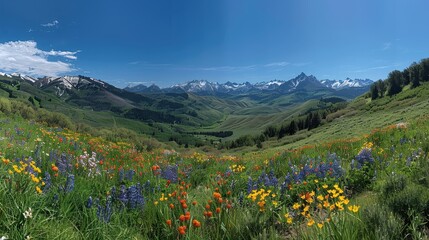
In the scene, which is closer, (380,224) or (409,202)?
(380,224)

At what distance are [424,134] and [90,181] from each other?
1078 cm

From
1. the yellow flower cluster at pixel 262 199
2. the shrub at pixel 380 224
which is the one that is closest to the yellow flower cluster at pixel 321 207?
the shrub at pixel 380 224

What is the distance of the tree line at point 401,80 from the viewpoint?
137750mm

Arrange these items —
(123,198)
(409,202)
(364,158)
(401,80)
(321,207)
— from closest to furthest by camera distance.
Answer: (409,202) < (321,207) < (123,198) < (364,158) < (401,80)

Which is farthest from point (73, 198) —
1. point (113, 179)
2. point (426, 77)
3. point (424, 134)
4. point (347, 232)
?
point (426, 77)

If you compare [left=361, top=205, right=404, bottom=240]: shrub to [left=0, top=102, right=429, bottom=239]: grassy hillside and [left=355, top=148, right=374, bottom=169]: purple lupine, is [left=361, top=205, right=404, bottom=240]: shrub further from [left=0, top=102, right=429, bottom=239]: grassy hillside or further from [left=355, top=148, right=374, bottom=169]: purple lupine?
[left=355, top=148, right=374, bottom=169]: purple lupine

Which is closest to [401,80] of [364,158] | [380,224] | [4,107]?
[4,107]

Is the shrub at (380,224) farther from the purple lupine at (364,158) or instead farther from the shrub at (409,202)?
the purple lupine at (364,158)

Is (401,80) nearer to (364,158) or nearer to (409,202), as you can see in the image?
(364,158)

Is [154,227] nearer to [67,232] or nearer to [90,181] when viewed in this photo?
[67,232]

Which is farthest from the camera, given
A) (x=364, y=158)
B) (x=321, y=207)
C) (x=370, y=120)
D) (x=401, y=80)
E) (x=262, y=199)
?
(x=401, y=80)

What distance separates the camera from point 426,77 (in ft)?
452

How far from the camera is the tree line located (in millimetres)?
137750

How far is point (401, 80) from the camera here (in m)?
147
